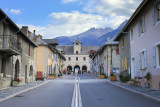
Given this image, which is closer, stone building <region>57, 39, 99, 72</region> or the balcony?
the balcony

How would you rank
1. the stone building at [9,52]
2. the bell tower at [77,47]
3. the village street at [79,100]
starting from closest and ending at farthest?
1. the village street at [79,100]
2. the stone building at [9,52]
3. the bell tower at [77,47]

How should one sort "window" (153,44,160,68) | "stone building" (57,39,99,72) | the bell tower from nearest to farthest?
"window" (153,44,160,68)
the bell tower
"stone building" (57,39,99,72)

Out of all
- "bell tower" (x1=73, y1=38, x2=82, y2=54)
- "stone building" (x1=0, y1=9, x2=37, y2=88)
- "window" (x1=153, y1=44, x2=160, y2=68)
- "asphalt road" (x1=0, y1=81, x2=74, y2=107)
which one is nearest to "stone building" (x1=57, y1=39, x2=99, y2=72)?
"bell tower" (x1=73, y1=38, x2=82, y2=54)

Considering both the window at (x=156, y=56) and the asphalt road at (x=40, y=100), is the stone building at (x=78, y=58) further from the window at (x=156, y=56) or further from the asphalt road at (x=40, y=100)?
the asphalt road at (x=40, y=100)

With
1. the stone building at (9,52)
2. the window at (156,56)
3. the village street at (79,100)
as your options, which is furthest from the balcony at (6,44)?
the window at (156,56)

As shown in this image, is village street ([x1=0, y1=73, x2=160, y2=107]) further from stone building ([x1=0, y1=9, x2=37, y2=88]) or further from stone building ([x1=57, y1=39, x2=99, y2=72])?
stone building ([x1=57, y1=39, x2=99, y2=72])

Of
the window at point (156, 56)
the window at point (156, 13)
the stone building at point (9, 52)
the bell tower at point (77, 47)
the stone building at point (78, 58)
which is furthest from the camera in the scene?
the stone building at point (78, 58)

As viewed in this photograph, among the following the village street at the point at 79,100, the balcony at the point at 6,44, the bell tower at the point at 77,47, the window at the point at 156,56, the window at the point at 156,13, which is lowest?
the village street at the point at 79,100

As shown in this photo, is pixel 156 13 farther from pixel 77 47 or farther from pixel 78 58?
pixel 78 58

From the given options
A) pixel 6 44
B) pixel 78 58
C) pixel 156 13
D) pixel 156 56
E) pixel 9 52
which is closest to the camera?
pixel 156 13

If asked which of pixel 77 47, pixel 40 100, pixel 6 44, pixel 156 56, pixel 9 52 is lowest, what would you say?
Result: pixel 40 100

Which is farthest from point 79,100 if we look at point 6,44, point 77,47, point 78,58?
point 78,58

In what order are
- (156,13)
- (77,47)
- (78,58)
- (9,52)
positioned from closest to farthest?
(156,13) < (9,52) < (77,47) < (78,58)

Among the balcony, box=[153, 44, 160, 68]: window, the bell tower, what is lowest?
box=[153, 44, 160, 68]: window
